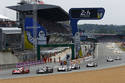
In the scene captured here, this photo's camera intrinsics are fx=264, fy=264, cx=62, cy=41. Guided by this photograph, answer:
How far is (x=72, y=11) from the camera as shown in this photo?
185 ft

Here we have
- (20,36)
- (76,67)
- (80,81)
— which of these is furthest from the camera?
(20,36)

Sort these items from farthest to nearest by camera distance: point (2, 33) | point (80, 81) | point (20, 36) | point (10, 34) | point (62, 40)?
point (62, 40) < point (20, 36) < point (10, 34) < point (2, 33) < point (80, 81)

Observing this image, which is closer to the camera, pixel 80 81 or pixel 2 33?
pixel 80 81

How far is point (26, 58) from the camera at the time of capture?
55.3 meters

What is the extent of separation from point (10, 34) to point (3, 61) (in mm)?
16155

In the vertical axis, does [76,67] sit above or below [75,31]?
below

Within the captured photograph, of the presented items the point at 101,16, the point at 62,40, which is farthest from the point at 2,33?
the point at 62,40

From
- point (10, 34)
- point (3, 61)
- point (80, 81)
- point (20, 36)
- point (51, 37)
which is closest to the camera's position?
point (80, 81)

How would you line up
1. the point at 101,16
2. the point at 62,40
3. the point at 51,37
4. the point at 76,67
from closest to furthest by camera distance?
the point at 76,67 → the point at 101,16 → the point at 51,37 → the point at 62,40

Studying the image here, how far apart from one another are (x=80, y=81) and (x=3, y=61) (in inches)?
918

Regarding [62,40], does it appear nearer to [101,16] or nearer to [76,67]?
[101,16]

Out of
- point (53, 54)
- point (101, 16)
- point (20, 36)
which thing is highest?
point (101, 16)

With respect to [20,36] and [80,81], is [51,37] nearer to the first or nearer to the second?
[20,36]

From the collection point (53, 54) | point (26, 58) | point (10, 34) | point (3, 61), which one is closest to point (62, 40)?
point (53, 54)
